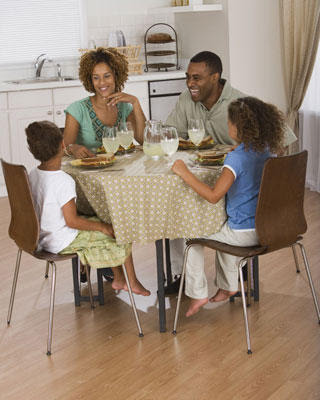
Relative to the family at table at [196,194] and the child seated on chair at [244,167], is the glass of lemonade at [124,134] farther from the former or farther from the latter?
the child seated on chair at [244,167]

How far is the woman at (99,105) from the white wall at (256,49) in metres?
2.00

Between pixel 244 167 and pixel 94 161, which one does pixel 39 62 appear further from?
pixel 244 167

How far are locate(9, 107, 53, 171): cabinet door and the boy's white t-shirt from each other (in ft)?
9.06

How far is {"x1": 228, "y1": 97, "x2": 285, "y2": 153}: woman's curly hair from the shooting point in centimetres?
268

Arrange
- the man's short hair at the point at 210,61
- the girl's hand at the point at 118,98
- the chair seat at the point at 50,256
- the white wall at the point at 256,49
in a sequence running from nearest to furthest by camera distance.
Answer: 1. the chair seat at the point at 50,256
2. the girl's hand at the point at 118,98
3. the man's short hair at the point at 210,61
4. the white wall at the point at 256,49

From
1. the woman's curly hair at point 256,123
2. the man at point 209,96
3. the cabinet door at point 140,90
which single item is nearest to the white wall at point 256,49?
the cabinet door at point 140,90

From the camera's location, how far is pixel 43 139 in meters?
2.73

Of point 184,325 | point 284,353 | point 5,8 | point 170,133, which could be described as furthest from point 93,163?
point 5,8

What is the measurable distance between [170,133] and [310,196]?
2.46m

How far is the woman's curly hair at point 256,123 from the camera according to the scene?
2682 millimetres

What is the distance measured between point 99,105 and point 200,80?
1.82ft

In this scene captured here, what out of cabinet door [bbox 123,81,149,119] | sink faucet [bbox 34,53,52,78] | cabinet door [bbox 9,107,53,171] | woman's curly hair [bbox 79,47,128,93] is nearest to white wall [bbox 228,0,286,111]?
cabinet door [bbox 123,81,149,119]

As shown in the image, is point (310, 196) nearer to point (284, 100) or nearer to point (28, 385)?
point (284, 100)

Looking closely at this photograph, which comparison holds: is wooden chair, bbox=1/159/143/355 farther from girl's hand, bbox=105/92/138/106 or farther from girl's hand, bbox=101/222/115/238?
girl's hand, bbox=105/92/138/106
